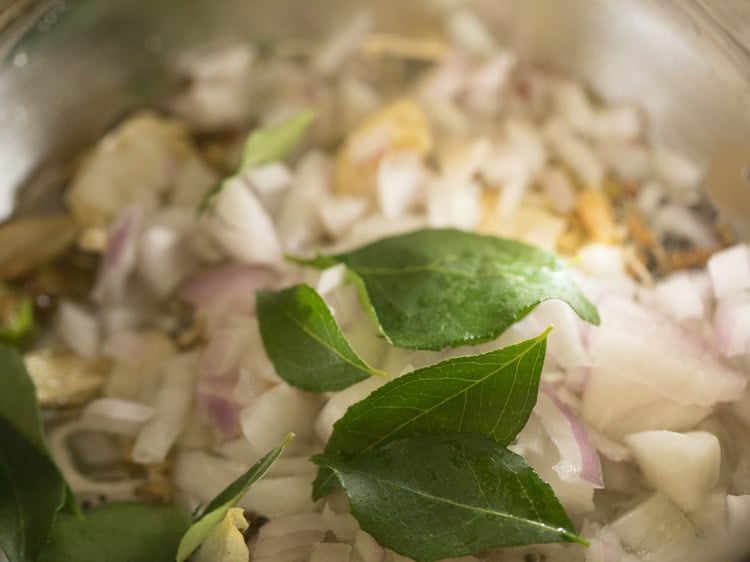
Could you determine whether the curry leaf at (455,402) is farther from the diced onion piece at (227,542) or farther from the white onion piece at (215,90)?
the white onion piece at (215,90)

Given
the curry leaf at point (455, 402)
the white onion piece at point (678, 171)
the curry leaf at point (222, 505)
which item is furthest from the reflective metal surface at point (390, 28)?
the curry leaf at point (222, 505)

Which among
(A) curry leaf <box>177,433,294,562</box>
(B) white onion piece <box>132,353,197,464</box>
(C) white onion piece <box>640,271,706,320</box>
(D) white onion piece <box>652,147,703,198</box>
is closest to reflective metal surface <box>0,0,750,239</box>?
(D) white onion piece <box>652,147,703,198</box>

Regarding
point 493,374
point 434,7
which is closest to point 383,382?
point 493,374

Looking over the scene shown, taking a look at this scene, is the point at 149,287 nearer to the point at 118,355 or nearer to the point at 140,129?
the point at 118,355

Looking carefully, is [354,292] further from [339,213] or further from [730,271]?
[730,271]

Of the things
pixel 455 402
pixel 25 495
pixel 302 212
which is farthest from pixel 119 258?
pixel 455 402

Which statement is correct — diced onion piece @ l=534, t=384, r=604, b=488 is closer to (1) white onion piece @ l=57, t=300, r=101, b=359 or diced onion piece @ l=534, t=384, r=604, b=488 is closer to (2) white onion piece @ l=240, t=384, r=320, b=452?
(2) white onion piece @ l=240, t=384, r=320, b=452
